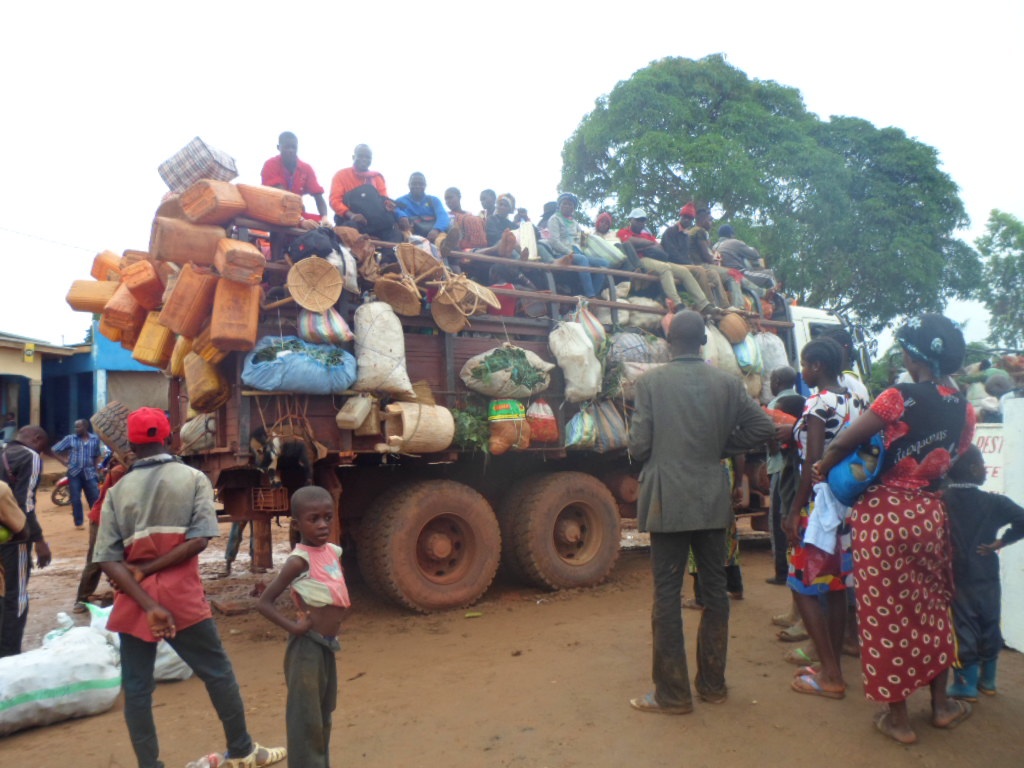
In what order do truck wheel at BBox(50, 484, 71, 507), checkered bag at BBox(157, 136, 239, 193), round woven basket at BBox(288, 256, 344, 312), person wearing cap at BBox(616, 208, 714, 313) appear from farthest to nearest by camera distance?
truck wheel at BBox(50, 484, 71, 507)
person wearing cap at BBox(616, 208, 714, 313)
checkered bag at BBox(157, 136, 239, 193)
round woven basket at BBox(288, 256, 344, 312)

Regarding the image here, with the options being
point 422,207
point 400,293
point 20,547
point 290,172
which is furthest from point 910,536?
point 290,172

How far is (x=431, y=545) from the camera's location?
19.1ft

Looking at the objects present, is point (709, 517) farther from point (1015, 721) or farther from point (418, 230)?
point (418, 230)

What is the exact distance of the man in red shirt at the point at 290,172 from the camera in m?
7.21

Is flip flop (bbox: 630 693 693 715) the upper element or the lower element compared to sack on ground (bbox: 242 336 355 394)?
lower

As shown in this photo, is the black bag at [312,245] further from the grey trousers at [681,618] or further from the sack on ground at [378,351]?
the grey trousers at [681,618]

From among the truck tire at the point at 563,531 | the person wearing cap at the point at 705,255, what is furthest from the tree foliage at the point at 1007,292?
the truck tire at the point at 563,531

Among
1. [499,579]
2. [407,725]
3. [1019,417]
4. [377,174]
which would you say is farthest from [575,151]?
[407,725]

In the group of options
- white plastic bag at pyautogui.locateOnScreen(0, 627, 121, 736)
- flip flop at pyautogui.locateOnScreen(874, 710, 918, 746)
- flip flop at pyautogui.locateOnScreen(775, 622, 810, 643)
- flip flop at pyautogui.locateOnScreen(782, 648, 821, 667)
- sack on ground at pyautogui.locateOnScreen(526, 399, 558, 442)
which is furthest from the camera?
sack on ground at pyautogui.locateOnScreen(526, 399, 558, 442)

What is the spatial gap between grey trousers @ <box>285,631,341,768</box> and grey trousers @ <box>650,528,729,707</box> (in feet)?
5.11

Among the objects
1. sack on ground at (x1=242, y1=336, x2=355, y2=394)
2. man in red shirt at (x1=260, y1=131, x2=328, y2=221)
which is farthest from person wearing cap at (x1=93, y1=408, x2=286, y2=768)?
man in red shirt at (x1=260, y1=131, x2=328, y2=221)

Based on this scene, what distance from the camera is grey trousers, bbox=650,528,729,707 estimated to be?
3539 millimetres

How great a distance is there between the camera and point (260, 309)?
17.1 feet

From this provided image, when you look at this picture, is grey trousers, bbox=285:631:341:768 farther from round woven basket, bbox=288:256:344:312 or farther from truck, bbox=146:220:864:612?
round woven basket, bbox=288:256:344:312
